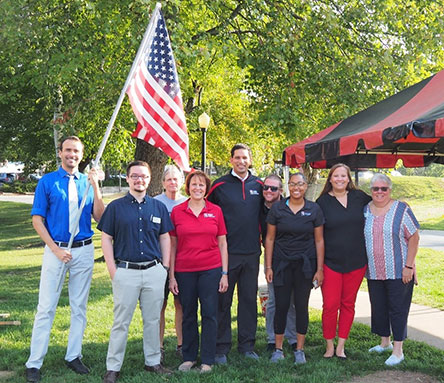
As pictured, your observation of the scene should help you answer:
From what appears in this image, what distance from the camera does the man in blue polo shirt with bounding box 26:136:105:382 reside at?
472 centimetres

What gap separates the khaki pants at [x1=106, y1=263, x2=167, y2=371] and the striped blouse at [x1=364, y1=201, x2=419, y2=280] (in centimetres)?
211

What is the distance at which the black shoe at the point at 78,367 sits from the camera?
16.2 feet

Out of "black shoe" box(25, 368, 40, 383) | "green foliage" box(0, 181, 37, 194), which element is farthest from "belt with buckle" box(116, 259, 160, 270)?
"green foliage" box(0, 181, 37, 194)

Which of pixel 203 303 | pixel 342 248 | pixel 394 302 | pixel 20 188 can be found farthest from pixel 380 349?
pixel 20 188

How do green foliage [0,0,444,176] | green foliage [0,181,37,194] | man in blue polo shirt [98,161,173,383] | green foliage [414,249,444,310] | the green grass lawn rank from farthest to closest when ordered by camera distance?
green foliage [0,181,37,194] < green foliage [0,0,444,176] < green foliage [414,249,444,310] < the green grass lawn < man in blue polo shirt [98,161,173,383]

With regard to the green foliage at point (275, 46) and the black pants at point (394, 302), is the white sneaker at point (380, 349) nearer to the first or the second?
the black pants at point (394, 302)

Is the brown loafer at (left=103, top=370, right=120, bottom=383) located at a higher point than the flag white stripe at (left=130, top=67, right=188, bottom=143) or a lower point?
lower

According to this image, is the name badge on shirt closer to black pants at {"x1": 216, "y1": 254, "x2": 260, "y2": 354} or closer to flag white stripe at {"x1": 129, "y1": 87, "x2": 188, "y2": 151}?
flag white stripe at {"x1": 129, "y1": 87, "x2": 188, "y2": 151}

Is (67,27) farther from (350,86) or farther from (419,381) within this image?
(419,381)

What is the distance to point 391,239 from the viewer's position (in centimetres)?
512

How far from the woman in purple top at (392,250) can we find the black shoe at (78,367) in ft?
9.64

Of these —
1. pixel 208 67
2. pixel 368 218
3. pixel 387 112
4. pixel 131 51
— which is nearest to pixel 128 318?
pixel 368 218

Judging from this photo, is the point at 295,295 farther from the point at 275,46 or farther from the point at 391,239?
the point at 275,46

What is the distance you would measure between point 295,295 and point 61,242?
2.35 metres
